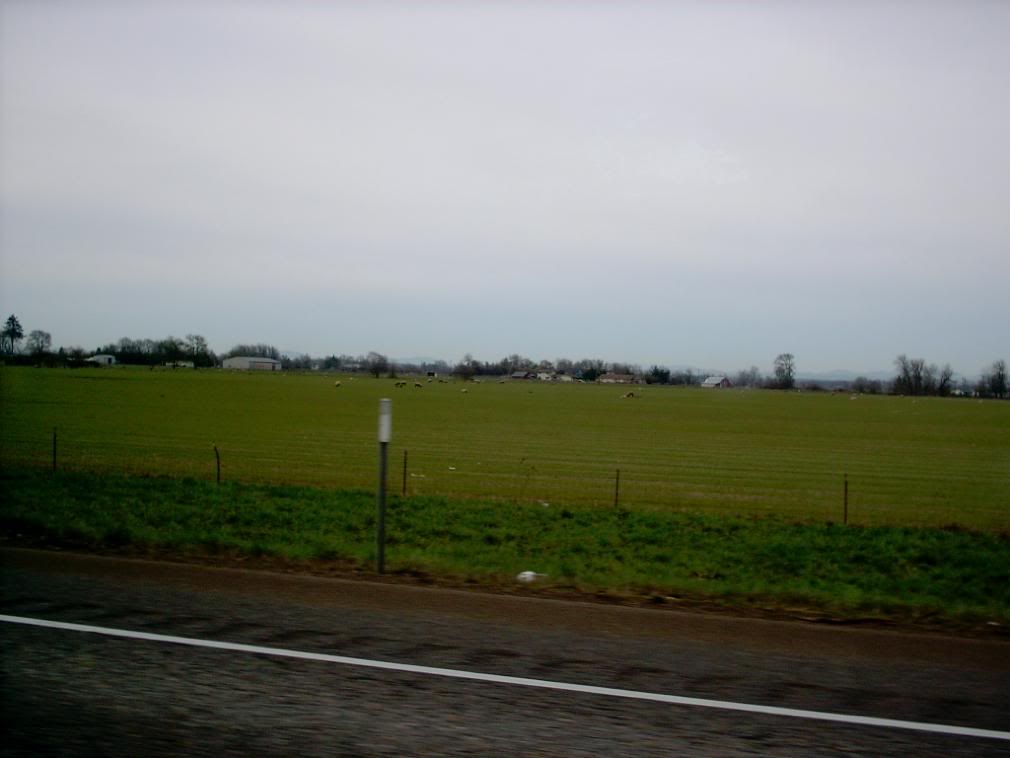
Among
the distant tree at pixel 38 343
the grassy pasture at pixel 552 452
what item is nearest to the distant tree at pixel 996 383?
the grassy pasture at pixel 552 452

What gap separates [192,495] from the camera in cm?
2005

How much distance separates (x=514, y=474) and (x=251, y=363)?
465 ft

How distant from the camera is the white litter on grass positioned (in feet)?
32.2

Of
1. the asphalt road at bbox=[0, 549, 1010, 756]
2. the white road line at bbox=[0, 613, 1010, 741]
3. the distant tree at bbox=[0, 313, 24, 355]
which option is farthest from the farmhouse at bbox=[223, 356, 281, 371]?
the white road line at bbox=[0, 613, 1010, 741]

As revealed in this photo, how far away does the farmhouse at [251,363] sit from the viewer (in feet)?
517

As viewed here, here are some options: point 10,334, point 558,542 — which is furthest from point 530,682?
point 10,334

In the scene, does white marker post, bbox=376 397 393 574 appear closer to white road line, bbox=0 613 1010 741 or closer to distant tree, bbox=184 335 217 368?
white road line, bbox=0 613 1010 741

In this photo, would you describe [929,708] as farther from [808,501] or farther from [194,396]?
[194,396]

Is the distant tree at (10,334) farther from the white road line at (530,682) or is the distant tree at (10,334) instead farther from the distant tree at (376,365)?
the distant tree at (376,365)

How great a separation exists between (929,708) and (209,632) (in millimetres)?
5167

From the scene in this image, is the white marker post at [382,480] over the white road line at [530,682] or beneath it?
over

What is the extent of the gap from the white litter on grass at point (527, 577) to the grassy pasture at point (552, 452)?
1228 centimetres

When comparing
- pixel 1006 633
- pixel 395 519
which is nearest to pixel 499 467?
pixel 395 519

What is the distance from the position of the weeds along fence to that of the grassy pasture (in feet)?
0.35
